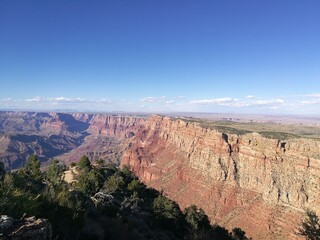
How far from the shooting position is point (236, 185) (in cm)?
8669

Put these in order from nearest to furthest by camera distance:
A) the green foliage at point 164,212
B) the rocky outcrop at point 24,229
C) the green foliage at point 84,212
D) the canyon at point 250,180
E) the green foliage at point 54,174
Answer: the rocky outcrop at point 24,229
the green foliage at point 84,212
the green foliage at point 164,212
the green foliage at point 54,174
the canyon at point 250,180

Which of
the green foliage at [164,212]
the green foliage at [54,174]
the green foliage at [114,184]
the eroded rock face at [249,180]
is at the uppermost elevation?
the green foliage at [54,174]

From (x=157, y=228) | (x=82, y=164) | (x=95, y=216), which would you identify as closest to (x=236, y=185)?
(x=82, y=164)

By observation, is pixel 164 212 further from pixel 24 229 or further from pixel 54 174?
pixel 24 229

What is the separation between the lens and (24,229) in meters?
8.95

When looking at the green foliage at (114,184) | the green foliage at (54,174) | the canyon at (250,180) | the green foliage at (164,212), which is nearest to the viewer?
the green foliage at (164,212)

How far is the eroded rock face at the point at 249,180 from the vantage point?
67.1 m

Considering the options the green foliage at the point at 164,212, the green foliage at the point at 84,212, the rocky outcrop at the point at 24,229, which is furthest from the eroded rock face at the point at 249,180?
the rocky outcrop at the point at 24,229

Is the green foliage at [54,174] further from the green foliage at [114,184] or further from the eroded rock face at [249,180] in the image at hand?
the eroded rock face at [249,180]

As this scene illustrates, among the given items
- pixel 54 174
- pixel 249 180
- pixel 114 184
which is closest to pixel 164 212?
pixel 114 184

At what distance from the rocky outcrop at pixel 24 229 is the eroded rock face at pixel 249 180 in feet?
192

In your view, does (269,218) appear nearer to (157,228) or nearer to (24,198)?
(157,228)

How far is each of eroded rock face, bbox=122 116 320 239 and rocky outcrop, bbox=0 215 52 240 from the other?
192 feet

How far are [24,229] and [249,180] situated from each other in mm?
84067
